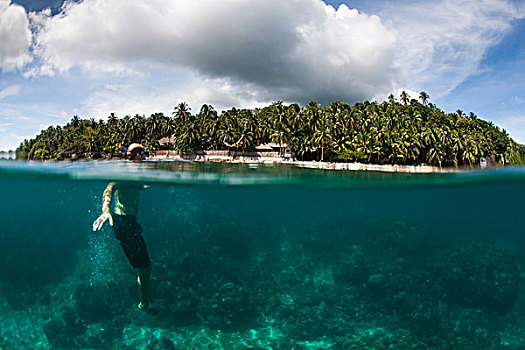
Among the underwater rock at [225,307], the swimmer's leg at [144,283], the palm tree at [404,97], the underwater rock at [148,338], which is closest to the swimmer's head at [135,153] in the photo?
the swimmer's leg at [144,283]

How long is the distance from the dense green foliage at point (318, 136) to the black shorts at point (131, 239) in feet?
150

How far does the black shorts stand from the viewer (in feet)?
24.8

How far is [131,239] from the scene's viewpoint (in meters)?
7.66

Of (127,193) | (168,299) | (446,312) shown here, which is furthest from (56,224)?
(446,312)

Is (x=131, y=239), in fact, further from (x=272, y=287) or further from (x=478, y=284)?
(x=478, y=284)

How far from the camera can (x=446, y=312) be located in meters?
11.5

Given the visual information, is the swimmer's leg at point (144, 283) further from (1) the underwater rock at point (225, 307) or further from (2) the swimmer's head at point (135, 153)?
(2) the swimmer's head at point (135, 153)

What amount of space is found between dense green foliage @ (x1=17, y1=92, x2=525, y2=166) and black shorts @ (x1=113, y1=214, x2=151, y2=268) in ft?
150

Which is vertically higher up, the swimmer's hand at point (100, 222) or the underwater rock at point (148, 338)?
the swimmer's hand at point (100, 222)

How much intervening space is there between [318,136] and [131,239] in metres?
47.2

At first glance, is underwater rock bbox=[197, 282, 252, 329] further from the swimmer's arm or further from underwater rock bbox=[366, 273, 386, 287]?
underwater rock bbox=[366, 273, 386, 287]

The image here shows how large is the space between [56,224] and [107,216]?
1737 inches

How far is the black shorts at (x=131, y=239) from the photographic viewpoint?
7.57 m

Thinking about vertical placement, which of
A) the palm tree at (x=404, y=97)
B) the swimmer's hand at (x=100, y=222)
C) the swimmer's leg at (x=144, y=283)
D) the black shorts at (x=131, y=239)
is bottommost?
the swimmer's leg at (x=144, y=283)
